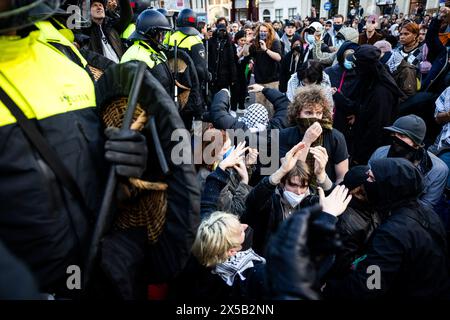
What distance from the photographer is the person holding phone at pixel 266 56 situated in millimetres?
7289

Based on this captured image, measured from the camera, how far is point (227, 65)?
8016 mm

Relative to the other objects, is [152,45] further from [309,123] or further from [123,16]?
[309,123]

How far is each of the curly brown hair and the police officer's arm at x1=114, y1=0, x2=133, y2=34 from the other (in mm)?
2221

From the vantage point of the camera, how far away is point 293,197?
2.52 m

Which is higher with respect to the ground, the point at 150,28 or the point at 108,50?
the point at 150,28

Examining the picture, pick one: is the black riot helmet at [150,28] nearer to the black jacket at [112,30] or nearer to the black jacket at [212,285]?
the black jacket at [112,30]

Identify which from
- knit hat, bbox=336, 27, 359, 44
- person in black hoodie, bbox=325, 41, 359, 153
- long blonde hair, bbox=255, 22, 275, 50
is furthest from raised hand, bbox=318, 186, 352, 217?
knit hat, bbox=336, 27, 359, 44

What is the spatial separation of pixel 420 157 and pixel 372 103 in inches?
47.6

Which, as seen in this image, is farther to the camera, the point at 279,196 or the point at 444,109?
the point at 444,109

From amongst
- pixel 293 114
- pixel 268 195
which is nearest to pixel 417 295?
pixel 268 195

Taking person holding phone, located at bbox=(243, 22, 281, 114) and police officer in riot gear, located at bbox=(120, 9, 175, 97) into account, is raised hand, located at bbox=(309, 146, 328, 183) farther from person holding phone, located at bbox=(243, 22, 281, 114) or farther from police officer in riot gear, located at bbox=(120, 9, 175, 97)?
person holding phone, located at bbox=(243, 22, 281, 114)

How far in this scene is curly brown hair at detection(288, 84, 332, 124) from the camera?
3275 mm

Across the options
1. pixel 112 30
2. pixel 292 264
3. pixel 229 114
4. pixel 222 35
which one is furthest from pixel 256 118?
pixel 222 35

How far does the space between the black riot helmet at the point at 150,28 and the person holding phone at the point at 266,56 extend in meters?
3.18
